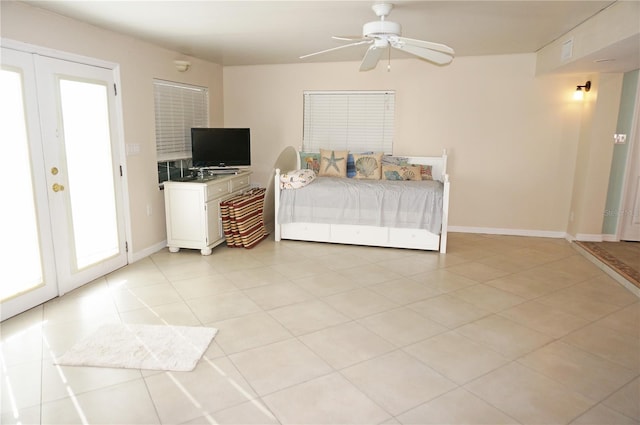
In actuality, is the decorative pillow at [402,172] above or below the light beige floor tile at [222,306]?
above

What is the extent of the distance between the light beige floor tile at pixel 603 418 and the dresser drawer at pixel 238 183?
4.07m

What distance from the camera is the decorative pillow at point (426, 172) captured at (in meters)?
5.30

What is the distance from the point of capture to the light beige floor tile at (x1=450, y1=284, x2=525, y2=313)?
3.26 meters

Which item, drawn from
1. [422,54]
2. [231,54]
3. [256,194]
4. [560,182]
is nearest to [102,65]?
[231,54]

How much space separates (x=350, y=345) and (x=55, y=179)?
8.72 ft

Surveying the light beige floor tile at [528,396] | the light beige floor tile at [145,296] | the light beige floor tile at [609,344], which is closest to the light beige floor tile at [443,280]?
the light beige floor tile at [609,344]

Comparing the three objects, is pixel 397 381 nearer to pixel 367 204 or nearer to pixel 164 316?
pixel 164 316

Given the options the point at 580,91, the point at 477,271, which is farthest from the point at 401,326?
the point at 580,91

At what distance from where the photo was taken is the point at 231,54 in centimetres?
510

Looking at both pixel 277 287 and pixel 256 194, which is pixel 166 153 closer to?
pixel 256 194

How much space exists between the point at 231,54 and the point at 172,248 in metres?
2.53

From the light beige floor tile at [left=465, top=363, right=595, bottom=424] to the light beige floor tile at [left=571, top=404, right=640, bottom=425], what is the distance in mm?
30

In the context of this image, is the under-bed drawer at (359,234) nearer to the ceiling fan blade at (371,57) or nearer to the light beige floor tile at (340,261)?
the light beige floor tile at (340,261)

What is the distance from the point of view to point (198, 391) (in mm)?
2158
